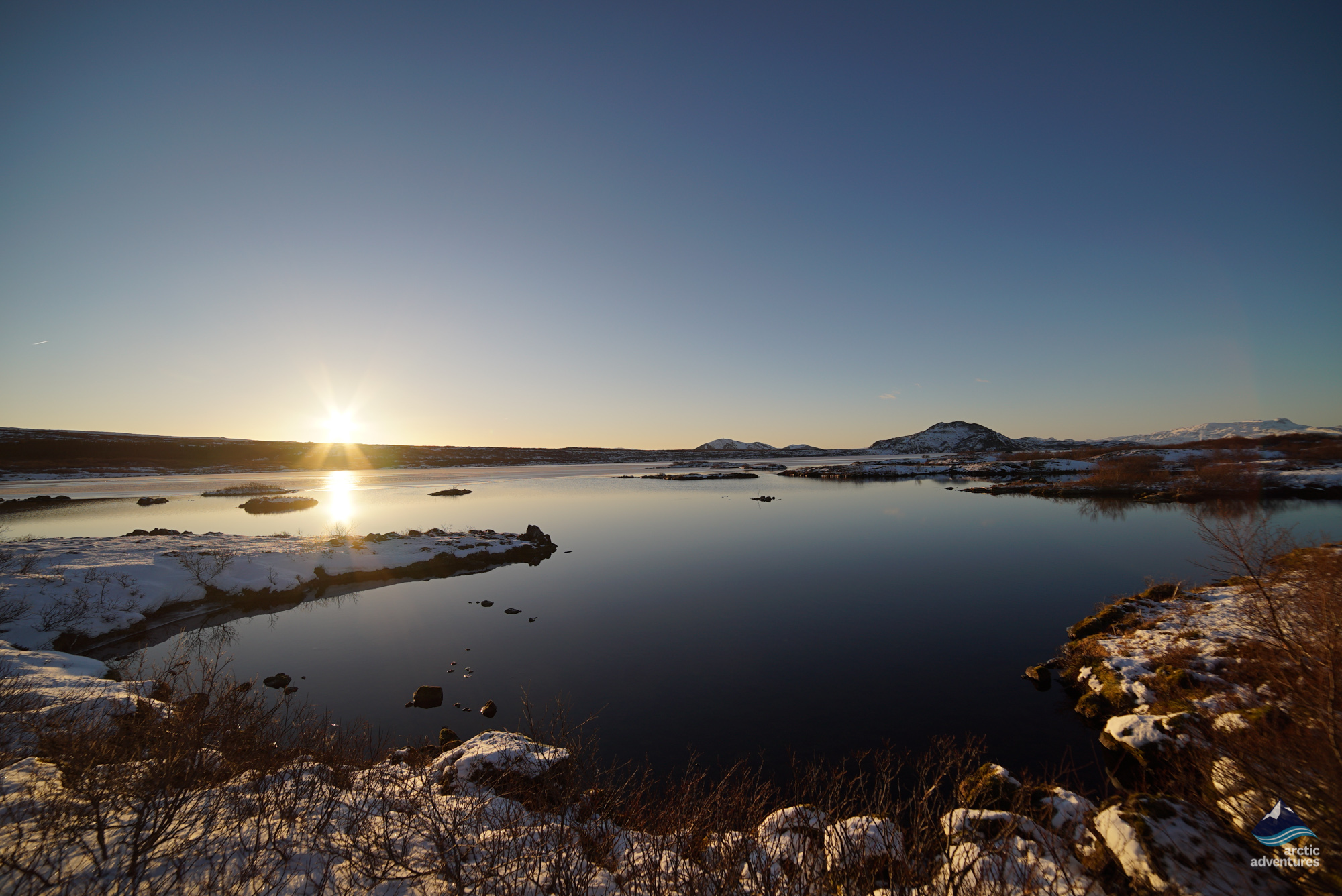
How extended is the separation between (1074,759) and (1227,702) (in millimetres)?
2400

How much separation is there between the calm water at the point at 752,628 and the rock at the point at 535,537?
4.19 feet

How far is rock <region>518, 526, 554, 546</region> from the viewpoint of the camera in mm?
25703

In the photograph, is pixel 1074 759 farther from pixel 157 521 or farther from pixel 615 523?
pixel 157 521

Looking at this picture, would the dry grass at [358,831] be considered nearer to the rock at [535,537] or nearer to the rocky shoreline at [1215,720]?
the rocky shoreline at [1215,720]

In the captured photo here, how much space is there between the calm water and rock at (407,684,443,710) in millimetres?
231

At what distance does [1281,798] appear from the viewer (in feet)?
15.6

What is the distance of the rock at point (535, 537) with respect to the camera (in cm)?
2570

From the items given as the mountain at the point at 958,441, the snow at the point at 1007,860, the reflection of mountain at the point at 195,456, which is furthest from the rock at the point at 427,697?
the mountain at the point at 958,441

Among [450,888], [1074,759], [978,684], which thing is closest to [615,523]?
[978,684]

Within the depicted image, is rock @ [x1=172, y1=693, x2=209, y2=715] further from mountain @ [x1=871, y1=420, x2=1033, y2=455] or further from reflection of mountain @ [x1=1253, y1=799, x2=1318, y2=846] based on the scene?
mountain @ [x1=871, y1=420, x2=1033, y2=455]

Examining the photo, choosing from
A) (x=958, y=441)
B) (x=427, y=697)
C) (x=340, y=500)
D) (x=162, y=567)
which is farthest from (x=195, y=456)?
(x=958, y=441)

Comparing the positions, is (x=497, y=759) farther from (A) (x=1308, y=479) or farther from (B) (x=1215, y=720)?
(A) (x=1308, y=479)

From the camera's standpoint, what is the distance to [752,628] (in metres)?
14.1

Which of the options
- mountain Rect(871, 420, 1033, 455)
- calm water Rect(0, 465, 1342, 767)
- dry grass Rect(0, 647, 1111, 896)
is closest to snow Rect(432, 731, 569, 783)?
dry grass Rect(0, 647, 1111, 896)
